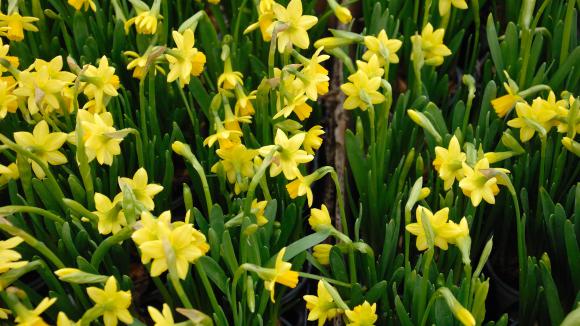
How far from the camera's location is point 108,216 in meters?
1.23

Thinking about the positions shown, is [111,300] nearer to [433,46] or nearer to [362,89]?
[362,89]

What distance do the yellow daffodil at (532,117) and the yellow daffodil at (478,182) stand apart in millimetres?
207

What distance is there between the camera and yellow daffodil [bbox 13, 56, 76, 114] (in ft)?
→ 4.58

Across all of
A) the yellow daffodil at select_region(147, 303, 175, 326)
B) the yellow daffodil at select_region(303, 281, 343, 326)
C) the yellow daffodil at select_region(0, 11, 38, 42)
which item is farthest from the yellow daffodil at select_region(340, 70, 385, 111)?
the yellow daffodil at select_region(0, 11, 38, 42)

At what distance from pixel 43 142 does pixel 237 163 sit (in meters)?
0.37

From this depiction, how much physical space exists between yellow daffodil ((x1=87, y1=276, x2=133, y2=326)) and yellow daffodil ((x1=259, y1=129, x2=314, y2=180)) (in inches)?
13.8

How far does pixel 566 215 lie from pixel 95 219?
97 cm

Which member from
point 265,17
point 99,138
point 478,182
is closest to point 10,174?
point 99,138

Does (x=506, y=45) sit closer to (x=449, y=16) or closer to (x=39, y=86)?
(x=449, y=16)

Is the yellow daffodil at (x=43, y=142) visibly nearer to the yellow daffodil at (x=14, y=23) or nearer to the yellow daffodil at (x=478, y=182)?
the yellow daffodil at (x=14, y=23)

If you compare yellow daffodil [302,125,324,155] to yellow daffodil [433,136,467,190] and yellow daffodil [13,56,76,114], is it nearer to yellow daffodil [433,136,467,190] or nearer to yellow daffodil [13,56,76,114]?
yellow daffodil [433,136,467,190]

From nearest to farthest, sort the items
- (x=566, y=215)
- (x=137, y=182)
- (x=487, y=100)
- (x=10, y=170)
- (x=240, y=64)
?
(x=137, y=182), (x=10, y=170), (x=566, y=215), (x=487, y=100), (x=240, y=64)

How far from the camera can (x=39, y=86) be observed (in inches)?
55.5

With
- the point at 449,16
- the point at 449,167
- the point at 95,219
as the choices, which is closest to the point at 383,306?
the point at 449,167
